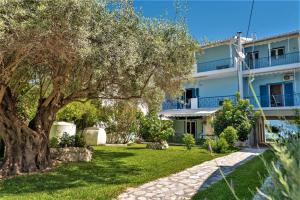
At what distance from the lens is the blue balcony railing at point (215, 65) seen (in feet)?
119

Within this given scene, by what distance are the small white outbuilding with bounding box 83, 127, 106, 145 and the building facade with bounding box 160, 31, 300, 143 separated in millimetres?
7563

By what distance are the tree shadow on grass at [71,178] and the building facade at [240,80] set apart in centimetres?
1389

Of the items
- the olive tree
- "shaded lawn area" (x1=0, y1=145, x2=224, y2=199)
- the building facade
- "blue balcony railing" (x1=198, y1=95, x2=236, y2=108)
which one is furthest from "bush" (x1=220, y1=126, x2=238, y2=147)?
"blue balcony railing" (x1=198, y1=95, x2=236, y2=108)

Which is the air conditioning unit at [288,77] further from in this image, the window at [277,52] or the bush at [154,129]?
the bush at [154,129]

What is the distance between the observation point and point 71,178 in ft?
42.4

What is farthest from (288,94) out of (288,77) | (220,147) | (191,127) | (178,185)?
(178,185)

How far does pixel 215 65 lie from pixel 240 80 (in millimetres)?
4486

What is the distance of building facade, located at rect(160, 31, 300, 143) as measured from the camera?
3127 centimetres

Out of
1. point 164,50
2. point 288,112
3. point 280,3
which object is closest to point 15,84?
point 164,50

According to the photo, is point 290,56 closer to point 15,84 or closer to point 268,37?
point 268,37

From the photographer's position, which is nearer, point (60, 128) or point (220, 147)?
point (220, 147)

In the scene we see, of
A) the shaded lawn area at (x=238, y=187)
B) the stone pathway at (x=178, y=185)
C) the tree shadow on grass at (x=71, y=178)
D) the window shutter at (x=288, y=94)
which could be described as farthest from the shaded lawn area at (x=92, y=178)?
the window shutter at (x=288, y=94)

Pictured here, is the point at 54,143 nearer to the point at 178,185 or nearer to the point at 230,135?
the point at 178,185

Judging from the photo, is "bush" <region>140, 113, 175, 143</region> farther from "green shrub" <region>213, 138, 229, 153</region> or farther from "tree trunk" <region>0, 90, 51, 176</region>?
"tree trunk" <region>0, 90, 51, 176</region>
